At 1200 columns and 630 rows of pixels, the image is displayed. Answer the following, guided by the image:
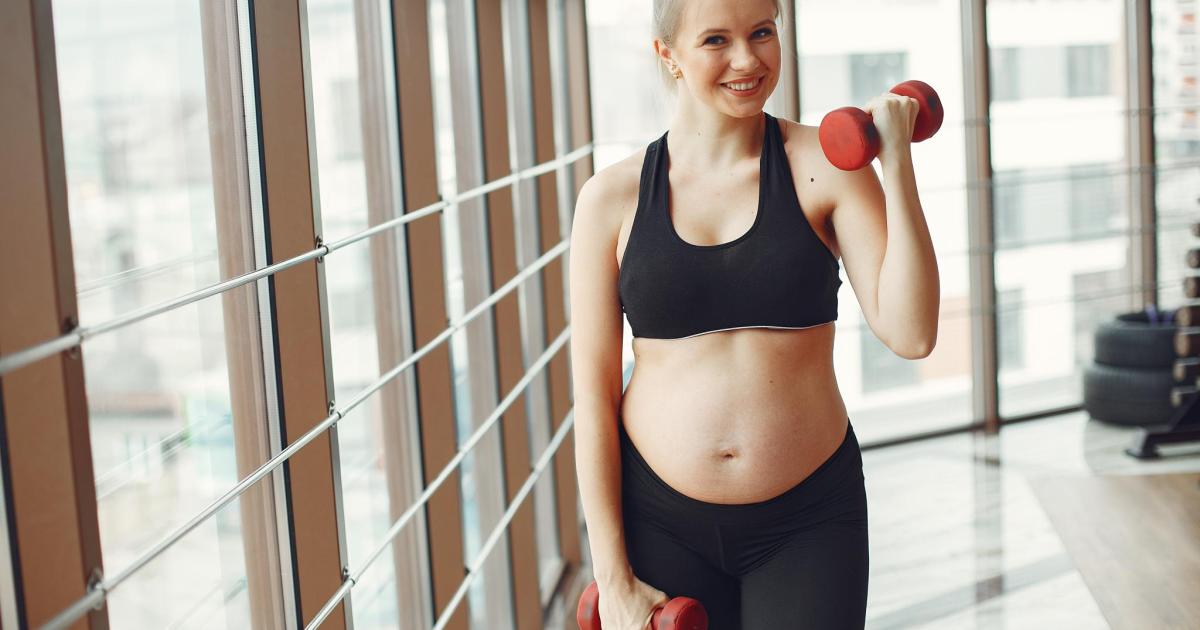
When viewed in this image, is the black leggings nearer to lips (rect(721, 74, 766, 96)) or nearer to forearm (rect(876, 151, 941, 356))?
forearm (rect(876, 151, 941, 356))

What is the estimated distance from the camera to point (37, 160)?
1.01 metres

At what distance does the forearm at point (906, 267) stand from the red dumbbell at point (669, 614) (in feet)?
1.32

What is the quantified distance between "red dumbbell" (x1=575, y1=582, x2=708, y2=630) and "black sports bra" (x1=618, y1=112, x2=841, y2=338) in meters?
0.32

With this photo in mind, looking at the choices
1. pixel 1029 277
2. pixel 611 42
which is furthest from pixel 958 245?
pixel 611 42

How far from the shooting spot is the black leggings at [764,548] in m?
1.47

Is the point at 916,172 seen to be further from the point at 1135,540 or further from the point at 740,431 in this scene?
the point at 740,431

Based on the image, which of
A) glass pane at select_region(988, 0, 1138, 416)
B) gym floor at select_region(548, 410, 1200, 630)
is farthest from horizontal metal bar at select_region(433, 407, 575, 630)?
glass pane at select_region(988, 0, 1138, 416)

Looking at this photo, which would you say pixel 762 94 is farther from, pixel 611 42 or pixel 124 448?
pixel 611 42

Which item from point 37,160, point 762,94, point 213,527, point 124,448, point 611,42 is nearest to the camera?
point 37,160

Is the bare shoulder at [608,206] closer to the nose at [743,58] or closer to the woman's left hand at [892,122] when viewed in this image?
the nose at [743,58]

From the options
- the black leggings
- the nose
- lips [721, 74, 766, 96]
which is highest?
the nose

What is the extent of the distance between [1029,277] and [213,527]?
13.4 ft

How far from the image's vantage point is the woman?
1410 millimetres

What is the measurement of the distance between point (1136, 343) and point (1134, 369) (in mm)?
112
